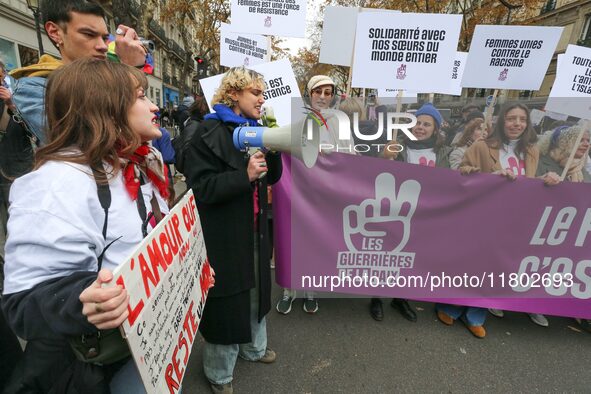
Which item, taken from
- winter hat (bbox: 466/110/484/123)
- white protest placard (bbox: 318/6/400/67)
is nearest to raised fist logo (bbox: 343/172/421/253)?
winter hat (bbox: 466/110/484/123)

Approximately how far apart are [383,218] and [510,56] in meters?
2.26

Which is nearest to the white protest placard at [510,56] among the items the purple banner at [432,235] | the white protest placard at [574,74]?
the white protest placard at [574,74]

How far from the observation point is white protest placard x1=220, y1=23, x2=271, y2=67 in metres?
4.26

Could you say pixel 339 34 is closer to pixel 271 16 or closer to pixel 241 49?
pixel 271 16

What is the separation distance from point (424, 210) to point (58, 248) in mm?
2363

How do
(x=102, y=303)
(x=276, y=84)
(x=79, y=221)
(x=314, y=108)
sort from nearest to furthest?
(x=102, y=303), (x=79, y=221), (x=314, y=108), (x=276, y=84)

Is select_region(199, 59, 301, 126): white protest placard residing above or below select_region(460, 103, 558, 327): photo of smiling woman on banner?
above

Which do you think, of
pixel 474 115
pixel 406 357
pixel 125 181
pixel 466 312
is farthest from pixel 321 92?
pixel 125 181

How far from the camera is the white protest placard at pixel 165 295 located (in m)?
0.87

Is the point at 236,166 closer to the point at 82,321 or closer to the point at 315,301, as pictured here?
the point at 82,321

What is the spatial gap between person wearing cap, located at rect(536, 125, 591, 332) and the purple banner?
12 centimetres

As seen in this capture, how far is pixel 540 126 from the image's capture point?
2.43 metres

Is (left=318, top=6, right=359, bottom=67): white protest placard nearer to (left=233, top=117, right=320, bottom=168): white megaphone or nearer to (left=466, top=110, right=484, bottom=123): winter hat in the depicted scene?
(left=466, top=110, right=484, bottom=123): winter hat

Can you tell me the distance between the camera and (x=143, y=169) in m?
1.20
